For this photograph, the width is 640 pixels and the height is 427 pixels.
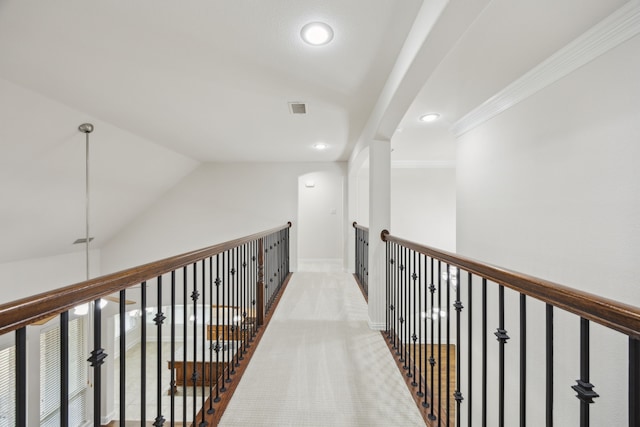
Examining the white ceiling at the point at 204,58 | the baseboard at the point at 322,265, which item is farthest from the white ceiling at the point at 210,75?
the baseboard at the point at 322,265

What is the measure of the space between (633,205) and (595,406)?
4.16 ft

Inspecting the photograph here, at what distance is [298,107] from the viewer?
289 centimetres

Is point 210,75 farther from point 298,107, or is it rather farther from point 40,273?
point 40,273

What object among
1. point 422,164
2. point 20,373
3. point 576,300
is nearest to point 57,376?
point 20,373

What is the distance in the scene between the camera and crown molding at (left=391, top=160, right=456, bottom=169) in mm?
5852

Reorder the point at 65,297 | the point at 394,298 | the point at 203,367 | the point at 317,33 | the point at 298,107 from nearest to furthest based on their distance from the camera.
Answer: the point at 65,297 → the point at 203,367 → the point at 317,33 → the point at 394,298 → the point at 298,107

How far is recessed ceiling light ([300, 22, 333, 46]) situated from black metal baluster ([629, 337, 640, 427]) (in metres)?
1.83

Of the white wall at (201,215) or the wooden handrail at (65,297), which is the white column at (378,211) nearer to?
the wooden handrail at (65,297)

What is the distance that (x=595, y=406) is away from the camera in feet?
5.93

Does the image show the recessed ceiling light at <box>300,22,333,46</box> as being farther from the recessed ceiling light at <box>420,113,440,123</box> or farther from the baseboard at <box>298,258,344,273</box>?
the baseboard at <box>298,258,344,273</box>

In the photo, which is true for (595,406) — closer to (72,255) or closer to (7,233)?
(7,233)

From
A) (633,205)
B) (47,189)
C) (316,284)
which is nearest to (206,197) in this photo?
(47,189)

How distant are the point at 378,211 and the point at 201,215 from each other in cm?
428

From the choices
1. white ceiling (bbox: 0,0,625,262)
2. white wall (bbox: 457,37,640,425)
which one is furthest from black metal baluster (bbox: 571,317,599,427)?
white wall (bbox: 457,37,640,425)
